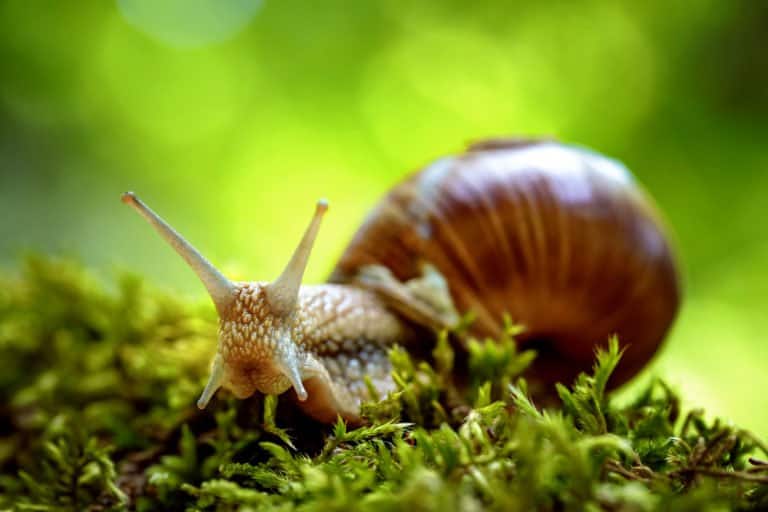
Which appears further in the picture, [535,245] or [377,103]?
[377,103]

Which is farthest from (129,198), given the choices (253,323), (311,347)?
(311,347)

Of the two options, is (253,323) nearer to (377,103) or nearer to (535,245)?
(535,245)

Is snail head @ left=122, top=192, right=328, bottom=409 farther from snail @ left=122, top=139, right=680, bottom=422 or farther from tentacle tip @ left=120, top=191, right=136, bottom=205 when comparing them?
snail @ left=122, top=139, right=680, bottom=422

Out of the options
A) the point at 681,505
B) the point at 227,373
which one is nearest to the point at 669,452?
the point at 681,505

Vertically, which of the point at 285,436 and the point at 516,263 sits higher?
the point at 516,263

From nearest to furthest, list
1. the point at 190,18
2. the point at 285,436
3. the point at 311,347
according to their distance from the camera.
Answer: the point at 285,436 < the point at 311,347 < the point at 190,18

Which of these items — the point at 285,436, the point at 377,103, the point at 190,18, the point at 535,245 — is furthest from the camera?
the point at 190,18
